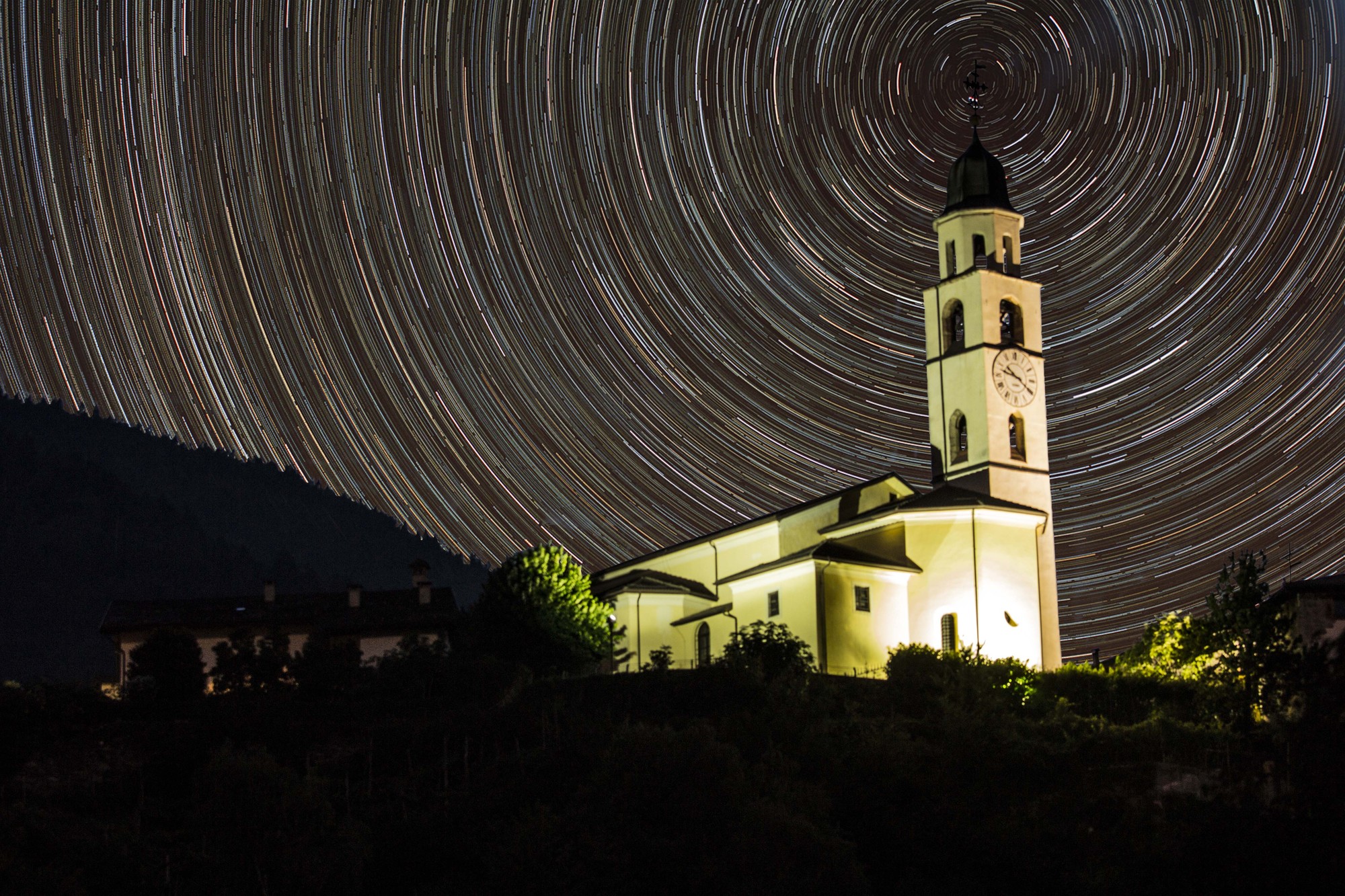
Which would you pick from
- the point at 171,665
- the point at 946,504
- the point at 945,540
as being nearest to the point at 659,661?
the point at 945,540

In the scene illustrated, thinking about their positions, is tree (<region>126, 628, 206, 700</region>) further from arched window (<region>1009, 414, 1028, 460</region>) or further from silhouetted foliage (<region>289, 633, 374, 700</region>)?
arched window (<region>1009, 414, 1028, 460</region>)

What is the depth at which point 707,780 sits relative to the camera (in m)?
32.5

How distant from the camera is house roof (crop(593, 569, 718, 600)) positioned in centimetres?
6081

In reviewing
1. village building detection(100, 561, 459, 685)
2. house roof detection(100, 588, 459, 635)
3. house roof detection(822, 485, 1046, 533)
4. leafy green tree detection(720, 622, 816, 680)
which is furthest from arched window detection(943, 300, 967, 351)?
house roof detection(100, 588, 459, 635)

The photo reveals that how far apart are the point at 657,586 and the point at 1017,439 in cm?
1542

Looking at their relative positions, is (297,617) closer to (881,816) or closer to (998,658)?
(998,658)

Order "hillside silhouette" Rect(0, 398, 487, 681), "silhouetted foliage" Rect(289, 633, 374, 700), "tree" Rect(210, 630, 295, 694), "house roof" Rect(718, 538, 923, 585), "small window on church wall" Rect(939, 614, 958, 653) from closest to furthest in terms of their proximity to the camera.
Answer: "silhouetted foliage" Rect(289, 633, 374, 700), "tree" Rect(210, 630, 295, 694), "house roof" Rect(718, 538, 923, 585), "small window on church wall" Rect(939, 614, 958, 653), "hillside silhouette" Rect(0, 398, 487, 681)

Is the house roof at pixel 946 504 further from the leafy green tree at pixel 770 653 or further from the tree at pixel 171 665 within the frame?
the tree at pixel 171 665

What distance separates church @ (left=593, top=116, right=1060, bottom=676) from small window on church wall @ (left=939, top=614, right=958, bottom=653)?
0.17ft

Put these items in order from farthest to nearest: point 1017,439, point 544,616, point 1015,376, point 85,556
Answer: point 85,556, point 1015,376, point 1017,439, point 544,616

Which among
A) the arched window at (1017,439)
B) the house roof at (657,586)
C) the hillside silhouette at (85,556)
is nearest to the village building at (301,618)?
the house roof at (657,586)

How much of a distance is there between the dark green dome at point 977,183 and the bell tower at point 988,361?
0.15ft

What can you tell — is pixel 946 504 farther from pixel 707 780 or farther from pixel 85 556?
pixel 85 556

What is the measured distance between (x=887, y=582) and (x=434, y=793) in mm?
21773
